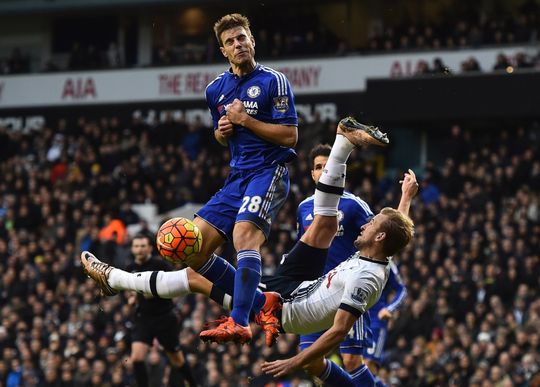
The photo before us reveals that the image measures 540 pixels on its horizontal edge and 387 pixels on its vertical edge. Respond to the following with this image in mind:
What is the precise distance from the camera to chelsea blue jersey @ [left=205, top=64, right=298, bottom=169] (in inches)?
407

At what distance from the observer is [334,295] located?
10.2 metres

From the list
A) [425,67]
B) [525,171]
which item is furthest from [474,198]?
[425,67]

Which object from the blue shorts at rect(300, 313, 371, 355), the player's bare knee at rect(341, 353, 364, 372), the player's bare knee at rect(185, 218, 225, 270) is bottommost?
the player's bare knee at rect(341, 353, 364, 372)

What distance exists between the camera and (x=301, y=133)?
28.6 metres

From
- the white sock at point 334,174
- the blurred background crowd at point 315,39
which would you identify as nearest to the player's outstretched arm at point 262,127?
the white sock at point 334,174

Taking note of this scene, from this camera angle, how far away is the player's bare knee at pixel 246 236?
1007 centimetres

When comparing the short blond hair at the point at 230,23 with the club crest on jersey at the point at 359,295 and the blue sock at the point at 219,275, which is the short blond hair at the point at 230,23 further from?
the club crest on jersey at the point at 359,295

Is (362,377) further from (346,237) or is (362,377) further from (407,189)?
(407,189)

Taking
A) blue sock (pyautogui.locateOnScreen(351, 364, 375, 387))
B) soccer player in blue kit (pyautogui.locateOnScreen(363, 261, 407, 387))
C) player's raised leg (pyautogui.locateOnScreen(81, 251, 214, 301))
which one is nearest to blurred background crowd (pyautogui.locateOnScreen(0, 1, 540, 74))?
soccer player in blue kit (pyautogui.locateOnScreen(363, 261, 407, 387))

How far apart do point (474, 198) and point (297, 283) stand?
12.2 m

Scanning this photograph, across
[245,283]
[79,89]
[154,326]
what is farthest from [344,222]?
Answer: [79,89]

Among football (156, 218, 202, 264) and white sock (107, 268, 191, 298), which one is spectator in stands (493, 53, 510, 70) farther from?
football (156, 218, 202, 264)

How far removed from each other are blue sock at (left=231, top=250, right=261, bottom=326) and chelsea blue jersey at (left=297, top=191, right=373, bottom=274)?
1758mm

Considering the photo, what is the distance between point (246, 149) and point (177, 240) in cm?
99
